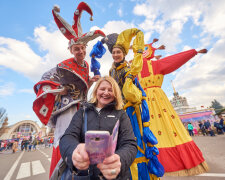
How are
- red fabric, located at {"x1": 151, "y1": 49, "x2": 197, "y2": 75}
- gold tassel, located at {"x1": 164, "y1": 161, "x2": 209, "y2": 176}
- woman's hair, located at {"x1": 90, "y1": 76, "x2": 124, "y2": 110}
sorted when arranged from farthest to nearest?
red fabric, located at {"x1": 151, "y1": 49, "x2": 197, "y2": 75}
gold tassel, located at {"x1": 164, "y1": 161, "x2": 209, "y2": 176}
woman's hair, located at {"x1": 90, "y1": 76, "x2": 124, "y2": 110}

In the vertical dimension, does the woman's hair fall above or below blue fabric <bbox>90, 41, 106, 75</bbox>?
below

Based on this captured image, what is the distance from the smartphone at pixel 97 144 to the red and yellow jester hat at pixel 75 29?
1481 mm

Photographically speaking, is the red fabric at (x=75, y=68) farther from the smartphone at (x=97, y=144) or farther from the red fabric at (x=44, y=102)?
the smartphone at (x=97, y=144)

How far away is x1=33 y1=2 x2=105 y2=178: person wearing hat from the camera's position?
1.48 m

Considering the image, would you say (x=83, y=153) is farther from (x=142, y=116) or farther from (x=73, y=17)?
(x=73, y=17)

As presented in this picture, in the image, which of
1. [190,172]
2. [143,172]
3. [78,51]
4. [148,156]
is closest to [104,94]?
[78,51]

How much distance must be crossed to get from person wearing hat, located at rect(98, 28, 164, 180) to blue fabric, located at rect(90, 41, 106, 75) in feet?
0.94

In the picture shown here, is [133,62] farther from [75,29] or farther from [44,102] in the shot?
[44,102]

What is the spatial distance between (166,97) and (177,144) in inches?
43.7

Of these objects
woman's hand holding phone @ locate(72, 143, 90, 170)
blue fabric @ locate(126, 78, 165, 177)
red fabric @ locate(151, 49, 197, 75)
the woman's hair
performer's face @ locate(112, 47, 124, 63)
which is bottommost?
blue fabric @ locate(126, 78, 165, 177)

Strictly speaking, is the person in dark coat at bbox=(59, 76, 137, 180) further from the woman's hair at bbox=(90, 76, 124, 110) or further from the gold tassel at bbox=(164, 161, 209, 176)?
the gold tassel at bbox=(164, 161, 209, 176)

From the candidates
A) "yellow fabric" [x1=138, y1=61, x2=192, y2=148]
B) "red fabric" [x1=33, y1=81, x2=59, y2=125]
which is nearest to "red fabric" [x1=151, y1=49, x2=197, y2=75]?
"yellow fabric" [x1=138, y1=61, x2=192, y2=148]

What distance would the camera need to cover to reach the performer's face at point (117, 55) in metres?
1.84

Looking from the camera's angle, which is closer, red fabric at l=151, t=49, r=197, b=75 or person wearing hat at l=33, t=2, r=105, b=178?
person wearing hat at l=33, t=2, r=105, b=178
